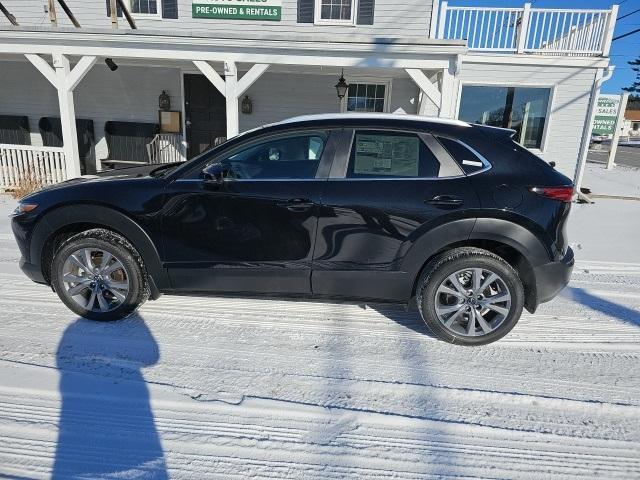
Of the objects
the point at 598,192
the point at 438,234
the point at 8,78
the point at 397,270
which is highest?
the point at 8,78

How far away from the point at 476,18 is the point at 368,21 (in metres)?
2.38

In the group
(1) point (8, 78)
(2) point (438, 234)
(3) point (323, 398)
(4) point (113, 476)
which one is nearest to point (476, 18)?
(2) point (438, 234)

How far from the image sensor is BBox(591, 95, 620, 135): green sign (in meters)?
16.9

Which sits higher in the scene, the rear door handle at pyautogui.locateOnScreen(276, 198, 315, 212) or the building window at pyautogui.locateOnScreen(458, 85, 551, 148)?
the building window at pyautogui.locateOnScreen(458, 85, 551, 148)

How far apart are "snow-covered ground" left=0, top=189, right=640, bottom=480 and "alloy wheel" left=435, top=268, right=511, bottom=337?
0.19 metres

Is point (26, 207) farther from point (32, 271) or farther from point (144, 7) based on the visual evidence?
point (144, 7)

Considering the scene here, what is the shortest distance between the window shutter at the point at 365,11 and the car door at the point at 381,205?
7.79m

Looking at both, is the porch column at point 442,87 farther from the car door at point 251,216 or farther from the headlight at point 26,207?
the headlight at point 26,207

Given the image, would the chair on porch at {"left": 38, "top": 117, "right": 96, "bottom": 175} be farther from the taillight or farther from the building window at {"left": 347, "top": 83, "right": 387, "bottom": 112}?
the taillight

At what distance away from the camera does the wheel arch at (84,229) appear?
3053mm

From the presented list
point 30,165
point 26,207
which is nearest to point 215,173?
point 26,207

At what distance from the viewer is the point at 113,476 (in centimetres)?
187

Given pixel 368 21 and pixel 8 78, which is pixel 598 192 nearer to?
pixel 368 21

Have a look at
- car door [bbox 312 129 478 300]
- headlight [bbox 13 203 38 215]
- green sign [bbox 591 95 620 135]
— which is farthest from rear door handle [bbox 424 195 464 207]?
green sign [bbox 591 95 620 135]
